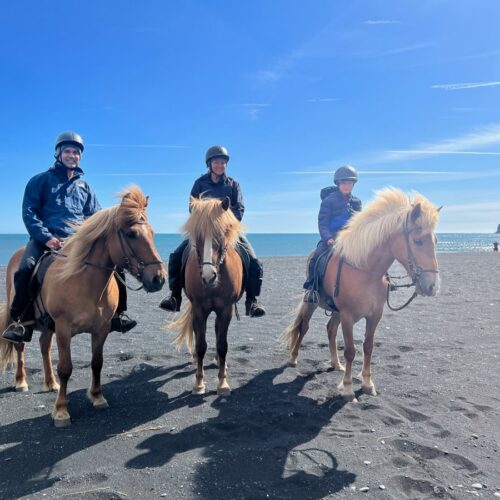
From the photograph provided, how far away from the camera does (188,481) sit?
127 inches

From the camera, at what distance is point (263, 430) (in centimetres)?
414

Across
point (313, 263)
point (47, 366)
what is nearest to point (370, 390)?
point (313, 263)

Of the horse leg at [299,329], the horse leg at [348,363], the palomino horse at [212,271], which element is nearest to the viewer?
the palomino horse at [212,271]

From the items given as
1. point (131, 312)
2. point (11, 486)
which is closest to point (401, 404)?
point (11, 486)

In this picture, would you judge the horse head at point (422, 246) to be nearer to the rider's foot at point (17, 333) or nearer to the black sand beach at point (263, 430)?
the black sand beach at point (263, 430)

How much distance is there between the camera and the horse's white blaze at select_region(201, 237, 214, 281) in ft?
14.6

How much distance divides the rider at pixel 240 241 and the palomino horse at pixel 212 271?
0.34m

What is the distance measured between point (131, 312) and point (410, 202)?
8376 mm

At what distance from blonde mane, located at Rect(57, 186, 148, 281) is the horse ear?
10.1 feet

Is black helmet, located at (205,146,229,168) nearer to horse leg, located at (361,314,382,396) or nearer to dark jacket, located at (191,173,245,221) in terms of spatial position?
dark jacket, located at (191,173,245,221)

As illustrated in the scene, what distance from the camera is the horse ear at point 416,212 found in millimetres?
4551

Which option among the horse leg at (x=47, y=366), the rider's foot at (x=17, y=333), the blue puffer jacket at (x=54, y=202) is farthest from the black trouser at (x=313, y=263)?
the rider's foot at (x=17, y=333)

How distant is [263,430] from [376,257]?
254cm

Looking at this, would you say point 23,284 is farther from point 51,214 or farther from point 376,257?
point 376,257
